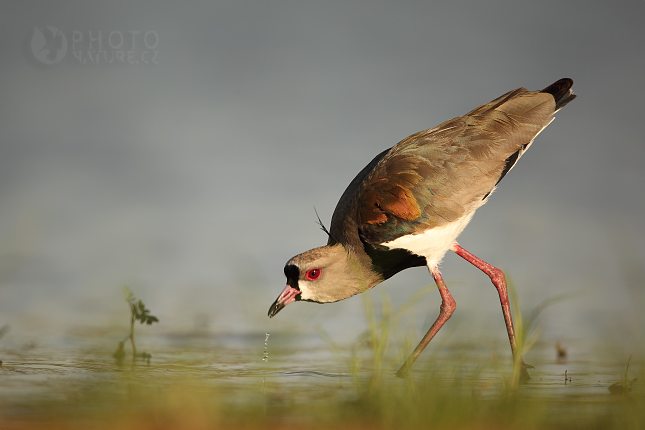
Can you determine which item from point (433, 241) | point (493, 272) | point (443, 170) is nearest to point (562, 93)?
point (443, 170)

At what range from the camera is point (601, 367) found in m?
4.31

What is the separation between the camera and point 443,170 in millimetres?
5309

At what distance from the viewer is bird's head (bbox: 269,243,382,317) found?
5527mm

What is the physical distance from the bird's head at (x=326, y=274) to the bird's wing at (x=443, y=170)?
13.3 inches

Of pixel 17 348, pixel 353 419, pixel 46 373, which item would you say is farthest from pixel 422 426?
pixel 17 348

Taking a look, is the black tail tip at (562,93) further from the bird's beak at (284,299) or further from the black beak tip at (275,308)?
the black beak tip at (275,308)

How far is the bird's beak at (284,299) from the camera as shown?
571 cm

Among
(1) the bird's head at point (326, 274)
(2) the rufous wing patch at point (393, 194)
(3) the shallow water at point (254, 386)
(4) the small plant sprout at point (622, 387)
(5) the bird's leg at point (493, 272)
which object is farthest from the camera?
(5) the bird's leg at point (493, 272)

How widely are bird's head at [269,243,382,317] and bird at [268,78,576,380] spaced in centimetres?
1

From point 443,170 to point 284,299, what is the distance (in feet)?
7.19

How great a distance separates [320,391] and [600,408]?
1853 millimetres

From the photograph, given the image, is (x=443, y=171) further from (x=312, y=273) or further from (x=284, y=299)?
(x=284, y=299)

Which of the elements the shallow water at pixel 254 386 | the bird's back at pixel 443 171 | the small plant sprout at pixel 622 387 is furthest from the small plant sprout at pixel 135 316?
the small plant sprout at pixel 622 387

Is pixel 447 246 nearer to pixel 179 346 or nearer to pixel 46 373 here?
pixel 179 346
